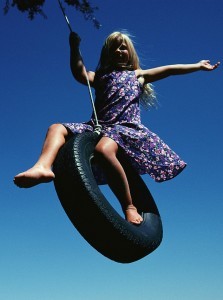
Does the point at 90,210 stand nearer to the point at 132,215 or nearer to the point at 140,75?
the point at 132,215

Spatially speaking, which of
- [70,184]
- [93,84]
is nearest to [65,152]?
[70,184]

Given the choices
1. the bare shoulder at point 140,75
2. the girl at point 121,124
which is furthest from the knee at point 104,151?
the bare shoulder at point 140,75

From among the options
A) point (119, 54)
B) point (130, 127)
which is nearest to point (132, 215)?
point (130, 127)

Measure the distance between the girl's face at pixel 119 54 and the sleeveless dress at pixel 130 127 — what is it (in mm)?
123

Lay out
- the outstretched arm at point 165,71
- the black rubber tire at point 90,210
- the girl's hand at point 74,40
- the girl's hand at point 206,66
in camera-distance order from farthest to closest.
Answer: the girl's hand at point 206,66, the outstretched arm at point 165,71, the girl's hand at point 74,40, the black rubber tire at point 90,210

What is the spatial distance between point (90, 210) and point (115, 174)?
0.58 m

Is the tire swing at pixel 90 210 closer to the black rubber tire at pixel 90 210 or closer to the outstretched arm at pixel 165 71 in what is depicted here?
the black rubber tire at pixel 90 210

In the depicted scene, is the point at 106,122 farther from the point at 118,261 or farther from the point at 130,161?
the point at 118,261

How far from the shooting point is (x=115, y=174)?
3.80m

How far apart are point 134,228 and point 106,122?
3.45ft

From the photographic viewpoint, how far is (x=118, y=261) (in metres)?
3.58

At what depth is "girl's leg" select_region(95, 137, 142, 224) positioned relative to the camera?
148 inches

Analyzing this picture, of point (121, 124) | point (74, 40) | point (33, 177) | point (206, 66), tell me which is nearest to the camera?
point (33, 177)

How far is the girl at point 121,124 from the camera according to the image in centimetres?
377
